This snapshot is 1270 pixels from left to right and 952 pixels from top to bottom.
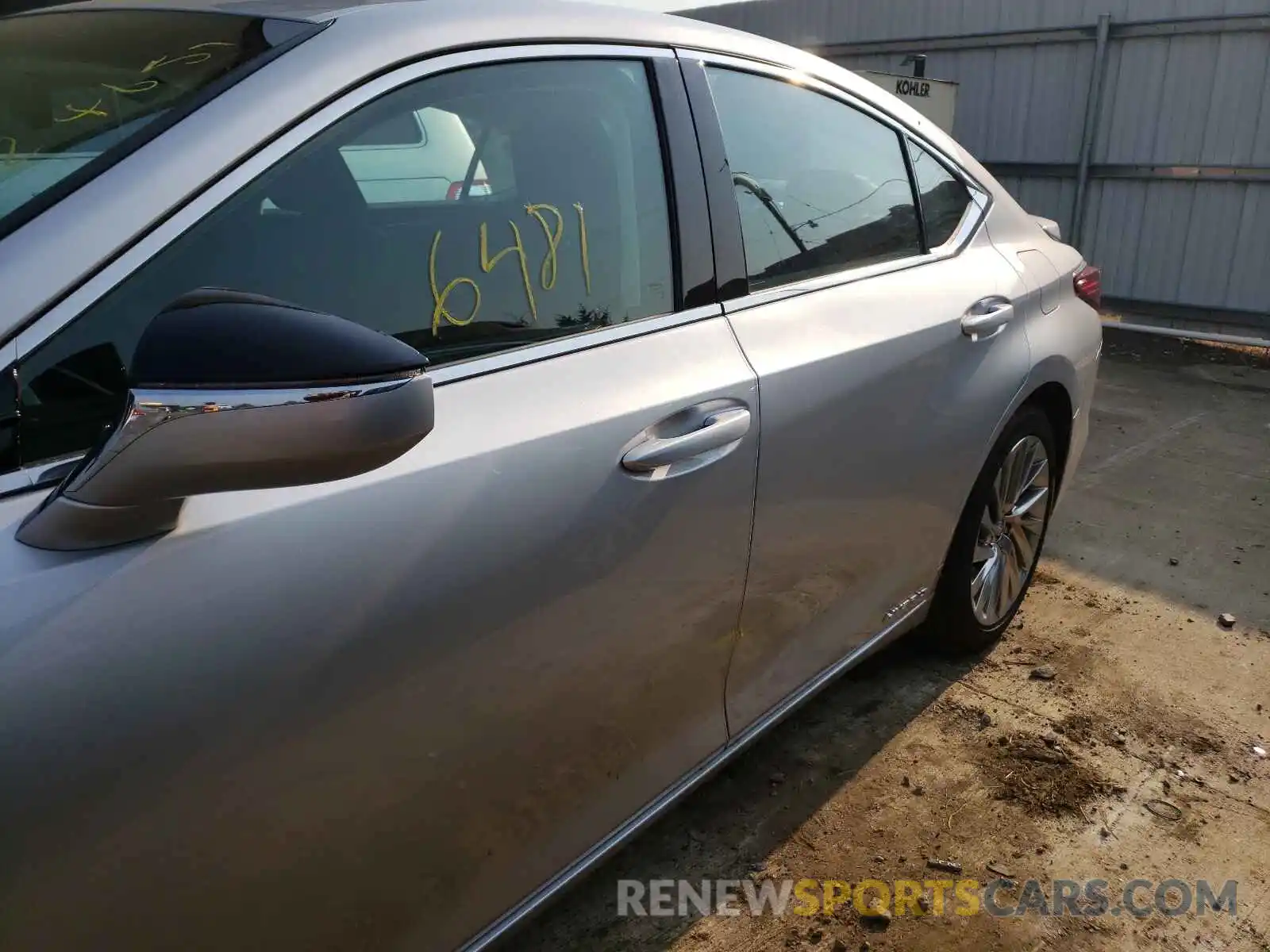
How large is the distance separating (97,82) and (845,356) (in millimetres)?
1378

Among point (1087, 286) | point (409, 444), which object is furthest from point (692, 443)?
point (1087, 286)

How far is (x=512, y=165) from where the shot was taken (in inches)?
62.6

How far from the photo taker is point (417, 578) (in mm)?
1243

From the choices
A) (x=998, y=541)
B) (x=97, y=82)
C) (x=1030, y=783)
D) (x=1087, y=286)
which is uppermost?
(x=97, y=82)

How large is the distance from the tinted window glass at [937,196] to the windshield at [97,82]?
1.66m

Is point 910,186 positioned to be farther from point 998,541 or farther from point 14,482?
point 14,482

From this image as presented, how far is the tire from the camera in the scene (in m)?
2.67

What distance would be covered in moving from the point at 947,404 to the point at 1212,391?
5.07 meters

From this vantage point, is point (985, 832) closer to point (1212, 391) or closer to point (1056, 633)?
point (1056, 633)

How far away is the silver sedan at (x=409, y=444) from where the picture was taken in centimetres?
99

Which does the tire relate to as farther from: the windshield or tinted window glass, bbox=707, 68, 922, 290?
the windshield

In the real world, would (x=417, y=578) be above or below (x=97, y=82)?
below

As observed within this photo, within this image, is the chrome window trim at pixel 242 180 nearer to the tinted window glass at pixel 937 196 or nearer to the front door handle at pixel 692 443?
the front door handle at pixel 692 443

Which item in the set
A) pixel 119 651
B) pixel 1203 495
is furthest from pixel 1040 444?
pixel 119 651
